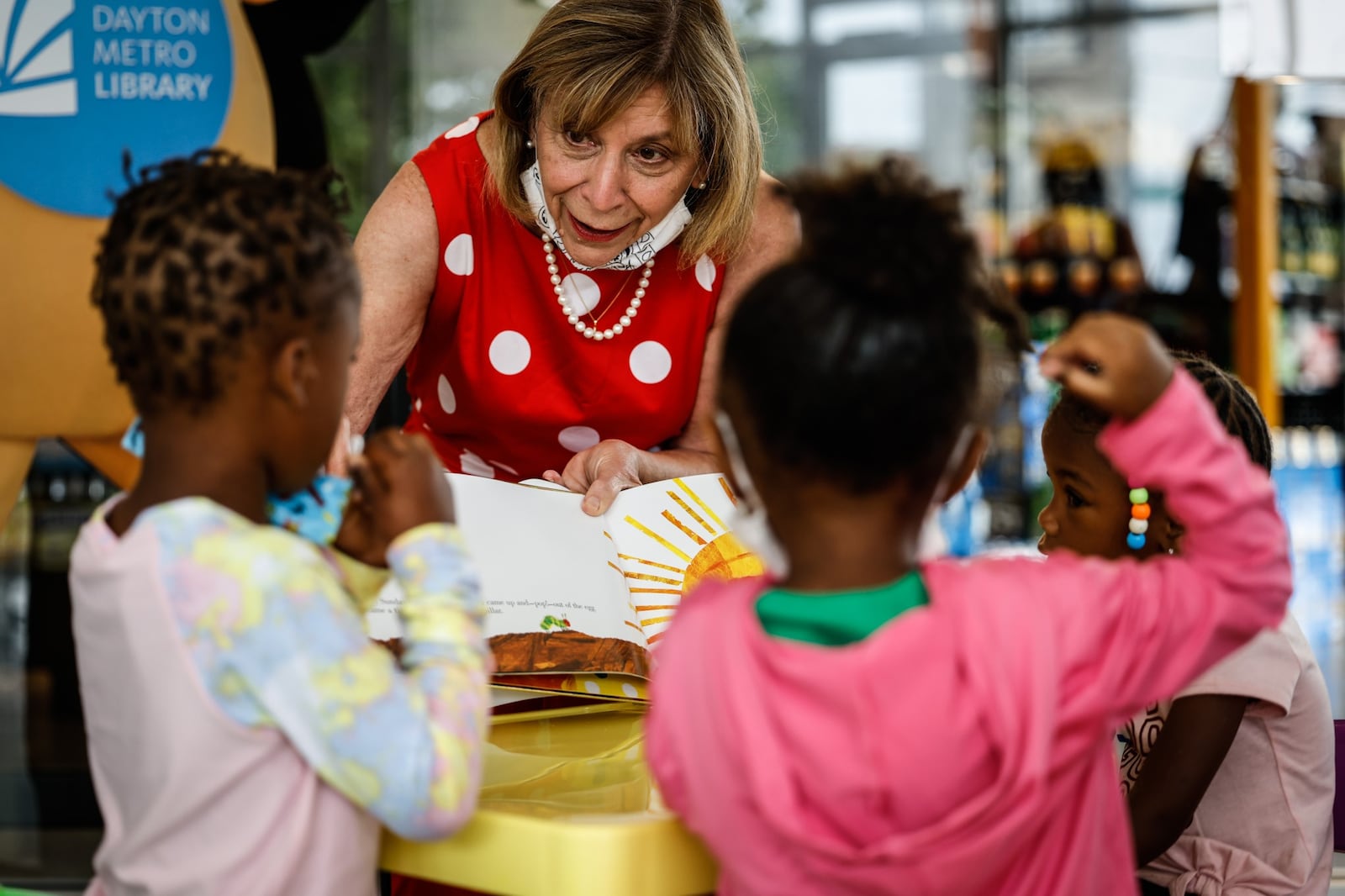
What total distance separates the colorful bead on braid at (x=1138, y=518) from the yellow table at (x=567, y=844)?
60cm

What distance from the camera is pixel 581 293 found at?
1896 mm

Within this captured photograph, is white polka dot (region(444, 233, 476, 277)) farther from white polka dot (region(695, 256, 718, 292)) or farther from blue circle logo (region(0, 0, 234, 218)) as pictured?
blue circle logo (region(0, 0, 234, 218))

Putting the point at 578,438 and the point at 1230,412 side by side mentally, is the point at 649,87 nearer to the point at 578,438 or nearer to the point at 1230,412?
the point at 578,438

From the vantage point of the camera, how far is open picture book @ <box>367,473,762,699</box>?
1449 millimetres

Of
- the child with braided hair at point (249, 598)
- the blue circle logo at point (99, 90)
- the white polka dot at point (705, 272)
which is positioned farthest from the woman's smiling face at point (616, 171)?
the blue circle logo at point (99, 90)

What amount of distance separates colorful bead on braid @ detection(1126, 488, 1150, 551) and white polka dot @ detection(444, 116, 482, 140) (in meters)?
1.01

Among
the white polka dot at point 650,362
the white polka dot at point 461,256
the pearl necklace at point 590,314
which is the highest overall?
the white polka dot at point 461,256

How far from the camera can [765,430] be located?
37.7 inches

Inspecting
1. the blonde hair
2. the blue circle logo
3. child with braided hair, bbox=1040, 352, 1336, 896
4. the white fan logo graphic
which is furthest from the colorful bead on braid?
the white fan logo graphic

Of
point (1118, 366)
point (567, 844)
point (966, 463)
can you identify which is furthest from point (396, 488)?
point (1118, 366)

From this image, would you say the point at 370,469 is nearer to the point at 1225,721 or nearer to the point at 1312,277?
the point at 1225,721

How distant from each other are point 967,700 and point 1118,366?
0.27 metres

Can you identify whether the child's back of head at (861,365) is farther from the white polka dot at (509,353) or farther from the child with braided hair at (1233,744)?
the white polka dot at (509,353)

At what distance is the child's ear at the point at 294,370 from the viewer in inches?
39.8
